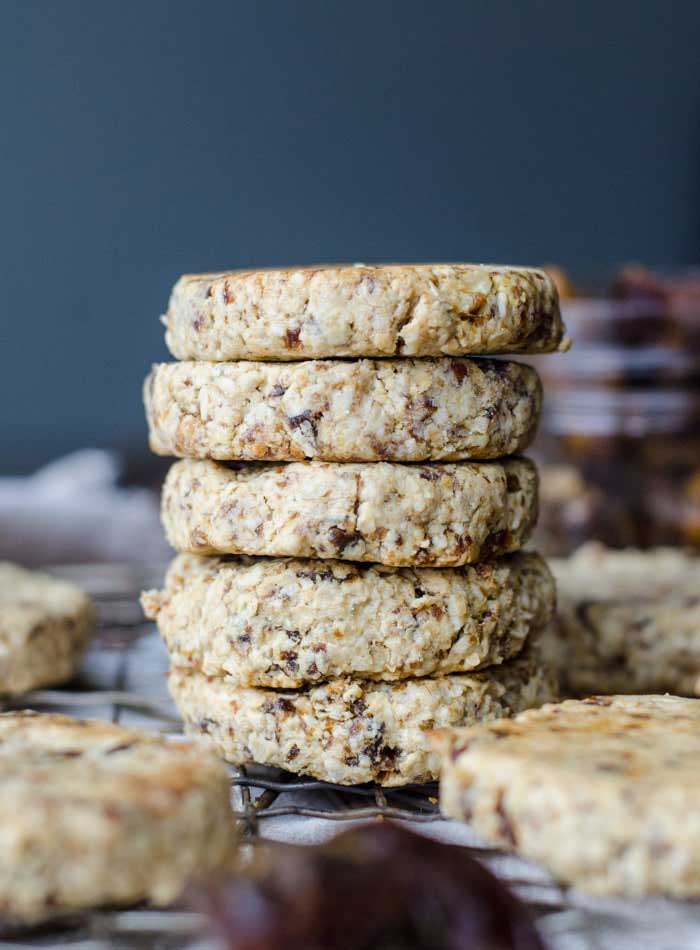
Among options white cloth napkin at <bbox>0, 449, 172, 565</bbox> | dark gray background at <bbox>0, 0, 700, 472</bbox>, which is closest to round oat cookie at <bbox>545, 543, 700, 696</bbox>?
white cloth napkin at <bbox>0, 449, 172, 565</bbox>

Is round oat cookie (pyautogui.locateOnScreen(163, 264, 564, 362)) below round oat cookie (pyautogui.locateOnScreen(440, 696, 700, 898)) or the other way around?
the other way around

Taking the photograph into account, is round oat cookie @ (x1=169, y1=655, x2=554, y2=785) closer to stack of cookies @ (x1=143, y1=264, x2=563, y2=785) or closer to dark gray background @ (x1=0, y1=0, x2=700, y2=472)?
stack of cookies @ (x1=143, y1=264, x2=563, y2=785)

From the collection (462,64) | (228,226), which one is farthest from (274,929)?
(462,64)

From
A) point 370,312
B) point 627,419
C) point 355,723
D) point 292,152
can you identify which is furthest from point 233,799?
point 292,152

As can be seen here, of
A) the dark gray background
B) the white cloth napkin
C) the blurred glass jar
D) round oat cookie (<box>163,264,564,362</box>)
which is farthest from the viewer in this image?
the dark gray background

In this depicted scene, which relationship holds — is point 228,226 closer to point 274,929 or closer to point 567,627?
point 567,627
